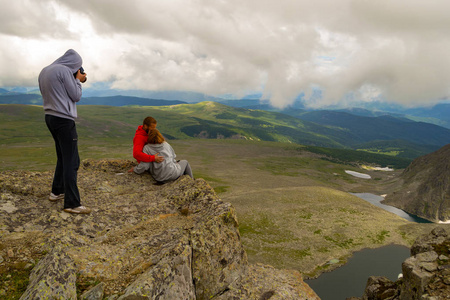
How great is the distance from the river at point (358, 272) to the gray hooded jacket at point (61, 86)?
55582mm

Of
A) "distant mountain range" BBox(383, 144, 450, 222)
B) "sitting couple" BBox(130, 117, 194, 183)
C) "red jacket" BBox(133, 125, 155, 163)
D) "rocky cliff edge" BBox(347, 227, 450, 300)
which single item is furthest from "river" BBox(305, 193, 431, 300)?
"distant mountain range" BBox(383, 144, 450, 222)

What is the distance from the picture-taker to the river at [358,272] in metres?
52.2

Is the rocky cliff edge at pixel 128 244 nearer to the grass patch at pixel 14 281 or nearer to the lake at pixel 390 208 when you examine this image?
the grass patch at pixel 14 281

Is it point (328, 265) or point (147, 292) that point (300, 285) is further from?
point (328, 265)

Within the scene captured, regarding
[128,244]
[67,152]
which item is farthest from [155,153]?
[128,244]

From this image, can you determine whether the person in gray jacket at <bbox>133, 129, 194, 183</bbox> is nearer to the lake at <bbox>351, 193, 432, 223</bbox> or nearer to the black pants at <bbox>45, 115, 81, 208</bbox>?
the black pants at <bbox>45, 115, 81, 208</bbox>

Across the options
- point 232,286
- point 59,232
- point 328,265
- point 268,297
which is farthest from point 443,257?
point 328,265

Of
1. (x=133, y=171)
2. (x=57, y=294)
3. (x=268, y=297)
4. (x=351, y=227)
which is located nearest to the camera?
(x=57, y=294)

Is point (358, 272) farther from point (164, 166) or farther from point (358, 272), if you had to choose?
point (164, 166)

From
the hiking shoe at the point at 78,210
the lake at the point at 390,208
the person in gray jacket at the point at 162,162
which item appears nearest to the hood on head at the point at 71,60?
the hiking shoe at the point at 78,210

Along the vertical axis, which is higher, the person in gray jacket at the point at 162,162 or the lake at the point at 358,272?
the person in gray jacket at the point at 162,162

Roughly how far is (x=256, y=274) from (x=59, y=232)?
37.3ft

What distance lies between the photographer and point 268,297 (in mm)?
13734

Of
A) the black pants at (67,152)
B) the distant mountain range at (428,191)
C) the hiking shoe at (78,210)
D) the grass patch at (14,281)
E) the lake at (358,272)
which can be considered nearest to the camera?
the grass patch at (14,281)
